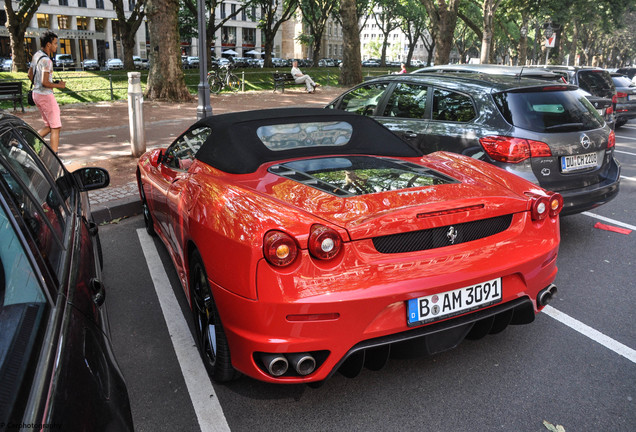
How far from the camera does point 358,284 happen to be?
239 centimetres

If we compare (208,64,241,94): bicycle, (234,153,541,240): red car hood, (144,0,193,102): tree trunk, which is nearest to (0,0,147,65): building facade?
(208,64,241,94): bicycle

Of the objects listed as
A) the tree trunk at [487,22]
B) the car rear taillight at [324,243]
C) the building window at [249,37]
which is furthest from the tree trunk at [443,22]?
the building window at [249,37]

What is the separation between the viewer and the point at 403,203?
263 centimetres

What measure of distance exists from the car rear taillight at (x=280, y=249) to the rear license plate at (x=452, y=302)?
61 cm

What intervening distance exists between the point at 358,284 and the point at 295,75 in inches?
914

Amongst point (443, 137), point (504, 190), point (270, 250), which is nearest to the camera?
point (270, 250)

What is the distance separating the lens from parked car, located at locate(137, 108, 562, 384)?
2375 millimetres

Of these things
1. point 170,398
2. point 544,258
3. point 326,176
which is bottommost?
point 170,398

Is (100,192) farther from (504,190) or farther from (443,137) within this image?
(504,190)

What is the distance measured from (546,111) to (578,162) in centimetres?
57

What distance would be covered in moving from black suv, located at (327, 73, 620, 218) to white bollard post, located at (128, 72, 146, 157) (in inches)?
211

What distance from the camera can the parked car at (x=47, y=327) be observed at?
1.21 meters

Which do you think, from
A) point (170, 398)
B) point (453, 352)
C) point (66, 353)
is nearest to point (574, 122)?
point (453, 352)

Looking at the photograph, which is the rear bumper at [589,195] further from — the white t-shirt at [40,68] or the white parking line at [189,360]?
the white t-shirt at [40,68]
